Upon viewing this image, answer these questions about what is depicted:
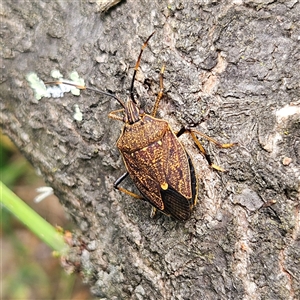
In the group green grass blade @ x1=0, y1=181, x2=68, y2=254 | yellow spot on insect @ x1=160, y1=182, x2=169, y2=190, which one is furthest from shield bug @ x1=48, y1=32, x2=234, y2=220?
green grass blade @ x1=0, y1=181, x2=68, y2=254

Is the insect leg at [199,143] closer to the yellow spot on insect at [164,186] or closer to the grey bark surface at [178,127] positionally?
the grey bark surface at [178,127]

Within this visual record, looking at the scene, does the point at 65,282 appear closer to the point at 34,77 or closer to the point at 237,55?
the point at 34,77

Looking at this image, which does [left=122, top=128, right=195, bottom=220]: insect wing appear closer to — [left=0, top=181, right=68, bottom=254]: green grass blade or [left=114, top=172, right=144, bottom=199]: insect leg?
[left=114, top=172, right=144, bottom=199]: insect leg

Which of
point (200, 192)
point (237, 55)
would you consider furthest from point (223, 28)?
point (200, 192)

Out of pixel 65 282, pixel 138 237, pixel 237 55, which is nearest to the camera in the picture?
pixel 237 55

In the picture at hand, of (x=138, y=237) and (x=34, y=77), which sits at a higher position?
(x=34, y=77)

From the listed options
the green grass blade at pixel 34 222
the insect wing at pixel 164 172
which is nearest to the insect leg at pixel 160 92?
the insect wing at pixel 164 172

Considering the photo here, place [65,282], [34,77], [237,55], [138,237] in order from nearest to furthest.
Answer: [237,55] → [138,237] → [34,77] → [65,282]
